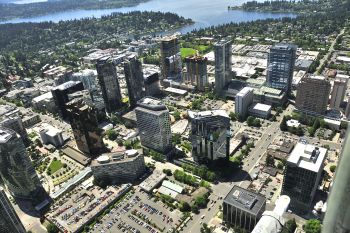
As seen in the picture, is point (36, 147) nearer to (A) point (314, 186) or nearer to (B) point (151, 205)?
(B) point (151, 205)

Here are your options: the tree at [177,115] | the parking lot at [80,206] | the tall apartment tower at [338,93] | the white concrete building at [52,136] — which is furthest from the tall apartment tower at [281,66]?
the white concrete building at [52,136]

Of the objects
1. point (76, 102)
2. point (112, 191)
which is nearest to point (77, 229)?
point (112, 191)

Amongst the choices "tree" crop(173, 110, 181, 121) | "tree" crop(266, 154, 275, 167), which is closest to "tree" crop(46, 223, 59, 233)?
"tree" crop(173, 110, 181, 121)

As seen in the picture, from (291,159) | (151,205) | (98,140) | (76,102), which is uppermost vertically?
(76,102)

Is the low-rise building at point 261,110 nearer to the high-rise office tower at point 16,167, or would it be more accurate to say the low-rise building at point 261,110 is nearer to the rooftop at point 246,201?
the rooftop at point 246,201

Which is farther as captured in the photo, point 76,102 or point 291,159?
point 76,102

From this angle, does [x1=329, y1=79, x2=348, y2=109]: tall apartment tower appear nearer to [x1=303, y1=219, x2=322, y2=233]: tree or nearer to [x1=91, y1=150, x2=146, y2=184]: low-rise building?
[x1=303, y1=219, x2=322, y2=233]: tree
